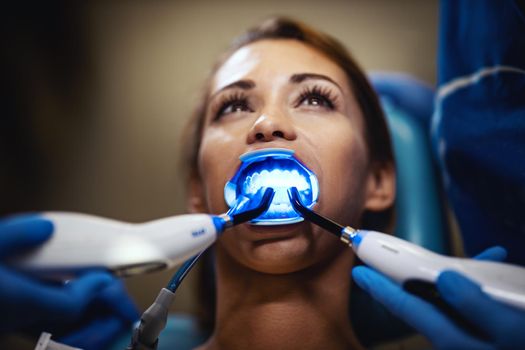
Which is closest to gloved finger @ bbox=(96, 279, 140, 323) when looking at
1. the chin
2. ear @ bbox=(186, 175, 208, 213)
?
ear @ bbox=(186, 175, 208, 213)

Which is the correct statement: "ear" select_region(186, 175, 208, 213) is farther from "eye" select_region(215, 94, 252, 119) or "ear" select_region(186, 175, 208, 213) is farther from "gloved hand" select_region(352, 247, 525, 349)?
"gloved hand" select_region(352, 247, 525, 349)

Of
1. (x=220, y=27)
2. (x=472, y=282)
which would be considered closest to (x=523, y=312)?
(x=472, y=282)

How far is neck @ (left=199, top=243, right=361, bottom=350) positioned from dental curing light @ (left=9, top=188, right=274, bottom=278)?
0.87 feet

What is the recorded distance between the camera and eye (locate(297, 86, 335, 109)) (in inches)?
30.7

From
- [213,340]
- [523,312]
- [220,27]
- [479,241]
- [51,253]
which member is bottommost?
[213,340]

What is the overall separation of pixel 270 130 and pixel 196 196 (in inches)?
15.1

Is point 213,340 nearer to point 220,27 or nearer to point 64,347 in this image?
point 64,347

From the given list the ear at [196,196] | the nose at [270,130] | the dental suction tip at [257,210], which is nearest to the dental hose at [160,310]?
the dental suction tip at [257,210]

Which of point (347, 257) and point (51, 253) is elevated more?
point (51, 253)

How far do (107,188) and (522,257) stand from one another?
4.97 ft

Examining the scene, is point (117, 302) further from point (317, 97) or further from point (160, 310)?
point (317, 97)

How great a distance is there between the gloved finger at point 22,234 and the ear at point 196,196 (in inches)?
19.8

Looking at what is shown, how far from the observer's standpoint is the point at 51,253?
18.2 inches

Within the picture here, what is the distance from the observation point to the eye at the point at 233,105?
31.5 inches
